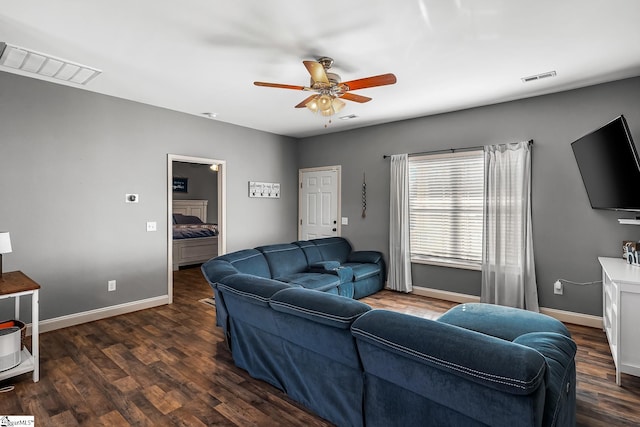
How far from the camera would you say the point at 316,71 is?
2.69m

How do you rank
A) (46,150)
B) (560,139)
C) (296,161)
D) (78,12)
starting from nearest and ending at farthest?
(78,12) → (46,150) → (560,139) → (296,161)

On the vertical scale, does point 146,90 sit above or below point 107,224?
above

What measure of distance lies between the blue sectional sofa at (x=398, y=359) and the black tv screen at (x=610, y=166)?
4.78 ft

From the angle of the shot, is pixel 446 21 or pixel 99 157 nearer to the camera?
pixel 446 21

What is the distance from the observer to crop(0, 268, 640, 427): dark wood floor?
217 centimetres

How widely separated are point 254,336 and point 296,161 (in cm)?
458

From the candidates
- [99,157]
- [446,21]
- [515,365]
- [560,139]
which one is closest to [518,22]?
[446,21]

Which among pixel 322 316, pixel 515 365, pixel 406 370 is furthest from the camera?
pixel 322 316

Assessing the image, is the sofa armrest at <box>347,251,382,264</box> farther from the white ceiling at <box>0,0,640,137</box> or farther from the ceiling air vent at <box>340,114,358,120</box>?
the white ceiling at <box>0,0,640,137</box>

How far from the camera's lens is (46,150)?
11.9 ft

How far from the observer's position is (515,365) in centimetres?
126

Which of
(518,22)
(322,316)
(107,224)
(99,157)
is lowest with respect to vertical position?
(322,316)

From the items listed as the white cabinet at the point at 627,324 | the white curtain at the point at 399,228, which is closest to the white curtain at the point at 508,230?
the white curtain at the point at 399,228

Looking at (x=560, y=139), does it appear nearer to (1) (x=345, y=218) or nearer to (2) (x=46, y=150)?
(1) (x=345, y=218)
